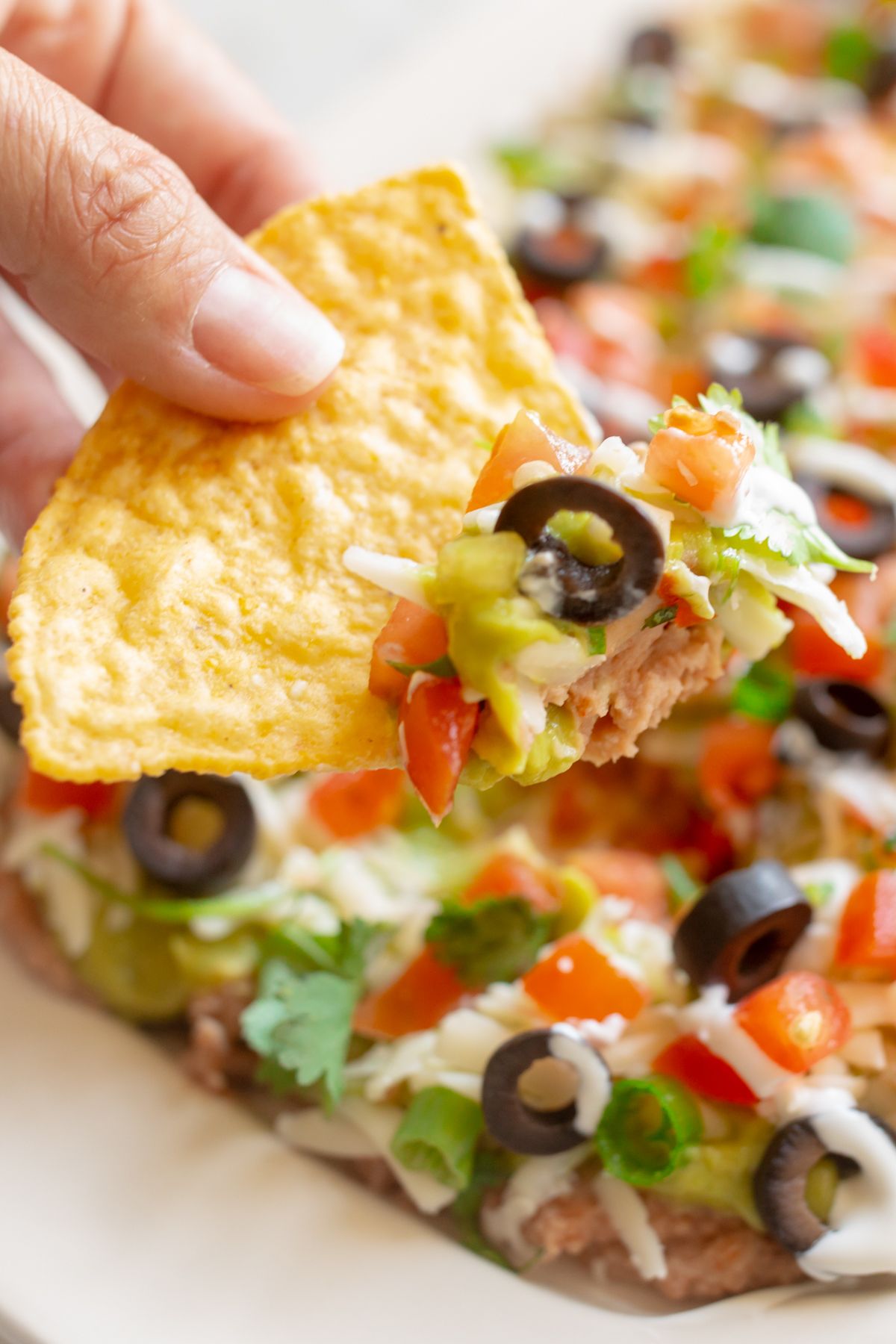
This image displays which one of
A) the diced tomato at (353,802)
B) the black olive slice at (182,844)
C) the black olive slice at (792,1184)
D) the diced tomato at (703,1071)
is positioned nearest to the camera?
the black olive slice at (792,1184)

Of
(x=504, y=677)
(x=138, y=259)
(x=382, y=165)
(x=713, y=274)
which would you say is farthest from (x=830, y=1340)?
(x=382, y=165)

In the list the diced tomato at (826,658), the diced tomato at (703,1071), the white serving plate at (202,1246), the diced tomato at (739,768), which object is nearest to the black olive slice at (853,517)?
the diced tomato at (826,658)

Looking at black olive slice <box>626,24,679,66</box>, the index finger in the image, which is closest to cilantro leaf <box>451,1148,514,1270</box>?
the index finger

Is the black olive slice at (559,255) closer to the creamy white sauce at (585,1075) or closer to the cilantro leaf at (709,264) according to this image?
the cilantro leaf at (709,264)

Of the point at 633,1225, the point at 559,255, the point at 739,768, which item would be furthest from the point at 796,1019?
the point at 559,255

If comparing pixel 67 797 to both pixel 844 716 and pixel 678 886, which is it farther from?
pixel 844 716
